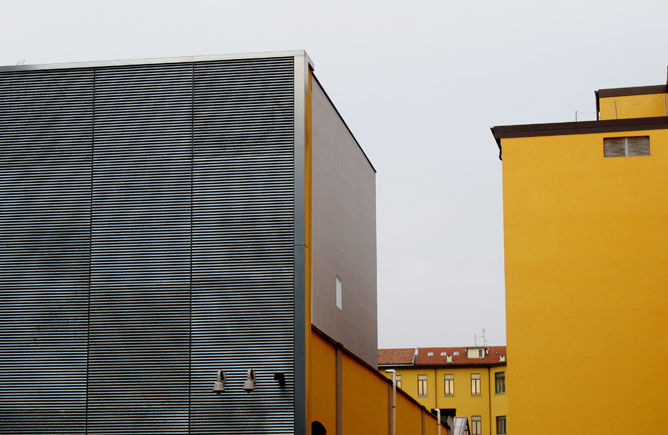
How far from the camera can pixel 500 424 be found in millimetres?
90812

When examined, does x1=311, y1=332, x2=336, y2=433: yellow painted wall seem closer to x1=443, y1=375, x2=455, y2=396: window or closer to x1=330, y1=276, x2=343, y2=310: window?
x1=330, y1=276, x2=343, y2=310: window

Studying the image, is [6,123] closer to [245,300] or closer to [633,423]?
[245,300]

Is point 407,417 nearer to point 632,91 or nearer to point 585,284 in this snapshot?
point 585,284

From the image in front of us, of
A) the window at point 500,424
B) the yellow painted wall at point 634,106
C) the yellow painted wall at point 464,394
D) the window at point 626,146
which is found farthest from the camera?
the yellow painted wall at point 464,394

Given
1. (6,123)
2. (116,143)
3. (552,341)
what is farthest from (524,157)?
(6,123)

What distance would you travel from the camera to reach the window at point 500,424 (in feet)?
297

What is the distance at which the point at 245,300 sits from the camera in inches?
880

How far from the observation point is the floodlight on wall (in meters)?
21.5

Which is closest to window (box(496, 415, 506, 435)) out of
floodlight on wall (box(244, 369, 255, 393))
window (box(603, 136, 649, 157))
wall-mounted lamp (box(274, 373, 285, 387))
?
window (box(603, 136, 649, 157))

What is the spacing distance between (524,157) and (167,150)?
12.9m

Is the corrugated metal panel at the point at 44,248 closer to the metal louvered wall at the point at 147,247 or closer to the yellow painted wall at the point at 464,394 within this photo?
the metal louvered wall at the point at 147,247

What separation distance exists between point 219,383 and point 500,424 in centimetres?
7308

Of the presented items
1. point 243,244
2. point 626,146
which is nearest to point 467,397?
point 626,146

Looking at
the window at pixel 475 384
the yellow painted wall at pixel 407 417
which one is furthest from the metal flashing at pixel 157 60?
the window at pixel 475 384
